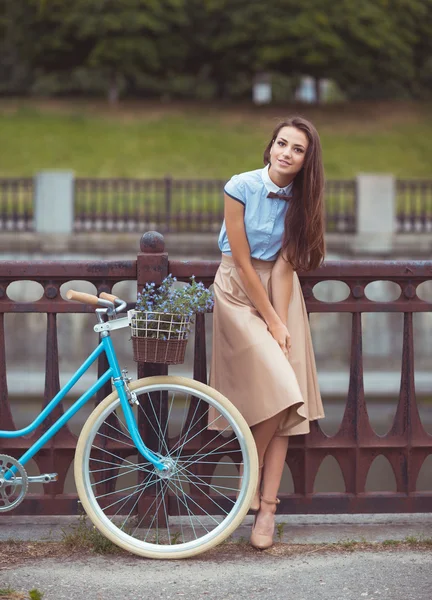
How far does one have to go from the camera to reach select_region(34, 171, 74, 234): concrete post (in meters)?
19.5

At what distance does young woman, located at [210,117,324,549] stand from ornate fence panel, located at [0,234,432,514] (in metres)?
0.33

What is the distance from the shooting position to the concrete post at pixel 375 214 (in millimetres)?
19641

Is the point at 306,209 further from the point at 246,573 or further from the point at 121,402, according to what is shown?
the point at 246,573

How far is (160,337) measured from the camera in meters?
4.14

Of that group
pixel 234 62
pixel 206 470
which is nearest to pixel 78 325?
pixel 206 470

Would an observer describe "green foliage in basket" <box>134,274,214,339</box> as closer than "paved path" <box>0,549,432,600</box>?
No

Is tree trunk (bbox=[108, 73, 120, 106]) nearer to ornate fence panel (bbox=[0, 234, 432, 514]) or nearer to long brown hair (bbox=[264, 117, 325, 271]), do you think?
ornate fence panel (bbox=[0, 234, 432, 514])

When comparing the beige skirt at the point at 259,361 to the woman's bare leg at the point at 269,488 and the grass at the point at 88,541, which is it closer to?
the woman's bare leg at the point at 269,488

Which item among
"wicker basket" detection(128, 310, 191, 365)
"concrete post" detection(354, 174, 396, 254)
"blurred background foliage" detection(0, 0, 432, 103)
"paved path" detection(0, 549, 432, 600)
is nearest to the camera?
"paved path" detection(0, 549, 432, 600)

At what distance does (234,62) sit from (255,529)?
121 ft

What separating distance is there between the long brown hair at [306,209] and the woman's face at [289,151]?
0.02m

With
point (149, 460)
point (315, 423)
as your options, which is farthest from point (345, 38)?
point (149, 460)

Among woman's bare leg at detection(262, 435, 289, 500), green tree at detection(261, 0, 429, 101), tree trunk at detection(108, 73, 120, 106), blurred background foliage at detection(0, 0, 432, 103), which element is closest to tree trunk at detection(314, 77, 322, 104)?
blurred background foliage at detection(0, 0, 432, 103)

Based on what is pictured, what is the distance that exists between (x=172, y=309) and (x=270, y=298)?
0.51 metres
